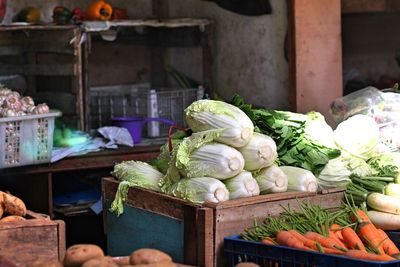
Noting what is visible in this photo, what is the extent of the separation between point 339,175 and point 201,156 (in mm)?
951

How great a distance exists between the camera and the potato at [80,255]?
11.7 ft

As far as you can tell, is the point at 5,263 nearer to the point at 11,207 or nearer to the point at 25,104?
the point at 11,207

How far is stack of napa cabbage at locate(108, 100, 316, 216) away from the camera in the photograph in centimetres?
450

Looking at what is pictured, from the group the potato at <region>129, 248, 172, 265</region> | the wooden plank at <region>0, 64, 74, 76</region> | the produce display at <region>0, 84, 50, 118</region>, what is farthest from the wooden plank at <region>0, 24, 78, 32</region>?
the potato at <region>129, 248, 172, 265</region>

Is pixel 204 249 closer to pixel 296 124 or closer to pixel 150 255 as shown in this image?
pixel 150 255

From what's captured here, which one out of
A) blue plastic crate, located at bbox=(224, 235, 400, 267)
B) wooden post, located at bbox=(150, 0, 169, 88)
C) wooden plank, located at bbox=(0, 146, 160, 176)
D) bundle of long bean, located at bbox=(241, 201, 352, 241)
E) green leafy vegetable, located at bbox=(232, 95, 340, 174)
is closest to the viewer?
blue plastic crate, located at bbox=(224, 235, 400, 267)

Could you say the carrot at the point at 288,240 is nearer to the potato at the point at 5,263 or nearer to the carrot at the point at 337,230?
the carrot at the point at 337,230

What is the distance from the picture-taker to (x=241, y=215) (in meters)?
4.40

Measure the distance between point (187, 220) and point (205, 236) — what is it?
19 centimetres

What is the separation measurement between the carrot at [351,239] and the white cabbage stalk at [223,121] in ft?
2.44

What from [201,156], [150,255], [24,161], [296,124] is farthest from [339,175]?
[24,161]

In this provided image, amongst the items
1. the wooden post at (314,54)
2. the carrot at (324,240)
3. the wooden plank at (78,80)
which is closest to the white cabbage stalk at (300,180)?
the carrot at (324,240)

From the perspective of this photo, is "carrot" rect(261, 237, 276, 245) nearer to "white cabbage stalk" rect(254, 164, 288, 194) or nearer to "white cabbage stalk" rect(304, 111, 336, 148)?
"white cabbage stalk" rect(254, 164, 288, 194)

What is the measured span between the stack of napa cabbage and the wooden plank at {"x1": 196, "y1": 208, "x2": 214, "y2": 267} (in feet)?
0.55
